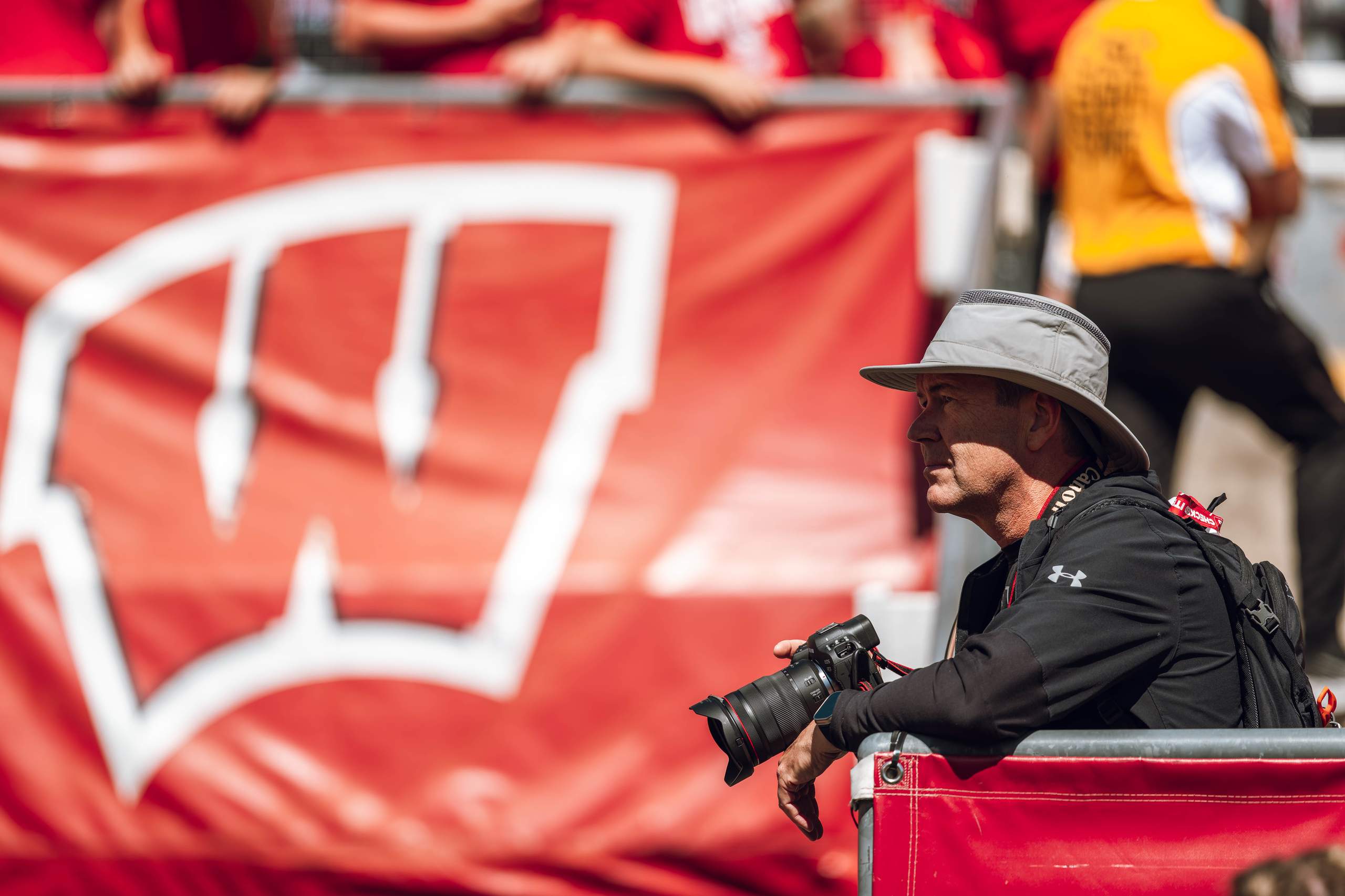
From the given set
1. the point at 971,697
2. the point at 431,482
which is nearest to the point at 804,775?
the point at 971,697

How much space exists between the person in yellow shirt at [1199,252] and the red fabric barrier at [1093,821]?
1708 mm

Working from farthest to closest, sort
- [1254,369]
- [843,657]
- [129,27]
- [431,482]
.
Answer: [129,27], [431,482], [1254,369], [843,657]

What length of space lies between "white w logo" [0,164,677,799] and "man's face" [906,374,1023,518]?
1.99m

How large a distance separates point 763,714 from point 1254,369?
6.98ft

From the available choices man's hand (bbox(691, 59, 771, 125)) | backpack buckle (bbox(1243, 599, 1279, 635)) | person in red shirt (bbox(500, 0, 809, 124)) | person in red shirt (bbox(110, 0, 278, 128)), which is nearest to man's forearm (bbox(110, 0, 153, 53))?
person in red shirt (bbox(110, 0, 278, 128))

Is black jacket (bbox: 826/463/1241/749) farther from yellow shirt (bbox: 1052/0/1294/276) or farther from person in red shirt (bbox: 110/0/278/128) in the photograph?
person in red shirt (bbox: 110/0/278/128)

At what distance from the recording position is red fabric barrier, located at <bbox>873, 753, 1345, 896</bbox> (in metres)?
1.97

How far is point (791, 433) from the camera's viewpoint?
4.16 metres

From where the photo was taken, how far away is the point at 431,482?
13.8 ft

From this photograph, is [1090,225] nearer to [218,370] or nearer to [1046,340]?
[1046,340]

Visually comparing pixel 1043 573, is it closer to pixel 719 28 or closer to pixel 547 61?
pixel 547 61

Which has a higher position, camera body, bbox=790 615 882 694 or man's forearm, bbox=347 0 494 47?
man's forearm, bbox=347 0 494 47

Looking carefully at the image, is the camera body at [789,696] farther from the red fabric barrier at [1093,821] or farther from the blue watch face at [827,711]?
the red fabric barrier at [1093,821]

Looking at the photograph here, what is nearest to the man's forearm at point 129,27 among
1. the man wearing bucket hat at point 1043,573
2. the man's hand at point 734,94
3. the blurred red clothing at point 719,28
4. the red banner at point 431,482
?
the red banner at point 431,482
